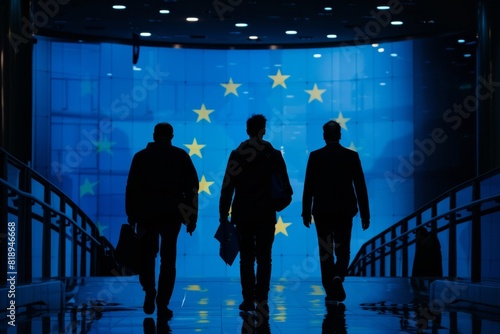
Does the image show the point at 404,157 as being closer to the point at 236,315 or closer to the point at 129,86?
the point at 129,86

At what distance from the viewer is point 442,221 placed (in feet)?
38.5

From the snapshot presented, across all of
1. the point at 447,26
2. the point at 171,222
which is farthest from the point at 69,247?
the point at 447,26

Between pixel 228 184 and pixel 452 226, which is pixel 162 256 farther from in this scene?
pixel 452 226

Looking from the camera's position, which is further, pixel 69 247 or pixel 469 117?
pixel 469 117

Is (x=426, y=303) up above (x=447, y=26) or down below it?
below

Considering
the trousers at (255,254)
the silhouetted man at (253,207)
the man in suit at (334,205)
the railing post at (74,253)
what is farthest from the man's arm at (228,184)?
the railing post at (74,253)

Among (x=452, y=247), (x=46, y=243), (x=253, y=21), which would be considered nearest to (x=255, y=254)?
(x=46, y=243)

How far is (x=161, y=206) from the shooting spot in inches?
275

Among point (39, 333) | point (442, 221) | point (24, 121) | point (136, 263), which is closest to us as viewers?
point (39, 333)

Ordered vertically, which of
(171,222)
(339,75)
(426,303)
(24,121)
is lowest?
(426,303)

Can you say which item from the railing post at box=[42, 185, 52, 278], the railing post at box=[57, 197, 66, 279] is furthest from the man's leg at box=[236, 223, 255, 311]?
the railing post at box=[57, 197, 66, 279]

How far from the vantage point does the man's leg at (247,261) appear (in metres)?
7.21

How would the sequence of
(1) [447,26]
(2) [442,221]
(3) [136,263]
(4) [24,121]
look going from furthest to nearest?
(1) [447,26] → (4) [24,121] → (2) [442,221] → (3) [136,263]

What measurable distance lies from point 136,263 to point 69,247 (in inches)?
196
